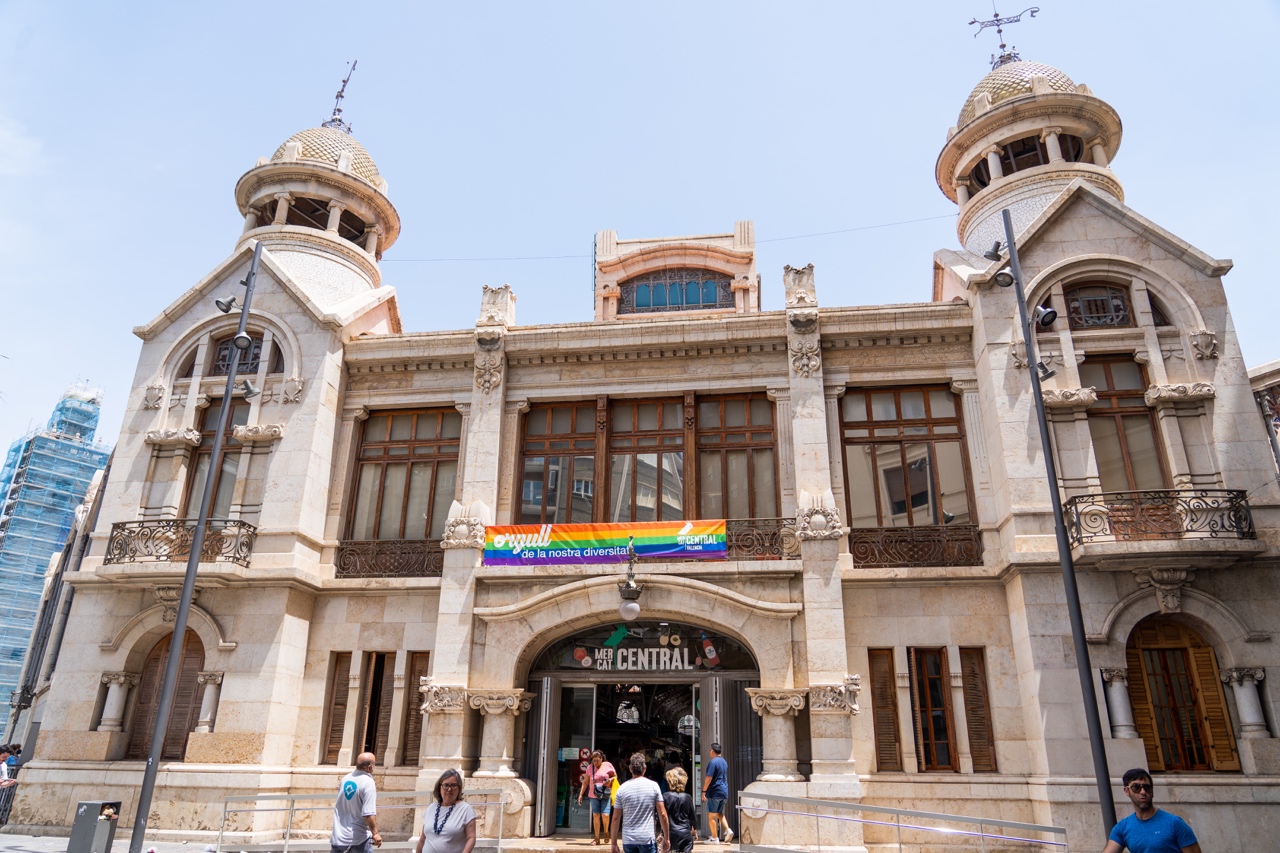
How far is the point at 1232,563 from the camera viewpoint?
14852mm

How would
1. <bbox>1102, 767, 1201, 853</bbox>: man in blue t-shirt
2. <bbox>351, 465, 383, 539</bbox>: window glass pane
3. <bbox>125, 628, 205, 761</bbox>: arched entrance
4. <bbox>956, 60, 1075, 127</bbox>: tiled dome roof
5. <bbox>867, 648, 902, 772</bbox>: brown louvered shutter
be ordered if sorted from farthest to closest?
<bbox>956, 60, 1075, 127</bbox>: tiled dome roof
<bbox>351, 465, 383, 539</bbox>: window glass pane
<bbox>125, 628, 205, 761</bbox>: arched entrance
<bbox>867, 648, 902, 772</bbox>: brown louvered shutter
<bbox>1102, 767, 1201, 853</bbox>: man in blue t-shirt

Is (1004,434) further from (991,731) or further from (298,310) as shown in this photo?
(298,310)

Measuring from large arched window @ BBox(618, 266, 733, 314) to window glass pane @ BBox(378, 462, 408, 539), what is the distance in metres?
15.4

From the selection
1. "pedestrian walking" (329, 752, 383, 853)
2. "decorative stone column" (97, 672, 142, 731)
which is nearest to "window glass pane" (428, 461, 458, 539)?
"decorative stone column" (97, 672, 142, 731)

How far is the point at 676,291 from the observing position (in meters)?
33.5

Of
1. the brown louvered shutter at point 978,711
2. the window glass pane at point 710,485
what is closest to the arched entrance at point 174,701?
the window glass pane at point 710,485

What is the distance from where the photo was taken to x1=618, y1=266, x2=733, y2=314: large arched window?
32906 mm

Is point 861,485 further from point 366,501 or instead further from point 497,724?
point 366,501

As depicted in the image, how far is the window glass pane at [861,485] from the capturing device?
17.5m

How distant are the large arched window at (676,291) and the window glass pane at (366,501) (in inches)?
616

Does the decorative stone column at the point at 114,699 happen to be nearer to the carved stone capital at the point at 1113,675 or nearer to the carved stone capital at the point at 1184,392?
the carved stone capital at the point at 1113,675

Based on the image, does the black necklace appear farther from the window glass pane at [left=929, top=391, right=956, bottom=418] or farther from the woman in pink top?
the window glass pane at [left=929, top=391, right=956, bottom=418]

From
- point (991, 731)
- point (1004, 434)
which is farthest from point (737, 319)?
point (991, 731)

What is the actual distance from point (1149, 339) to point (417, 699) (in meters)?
16.7
